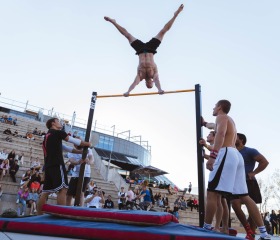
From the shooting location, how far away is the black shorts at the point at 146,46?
6992 millimetres

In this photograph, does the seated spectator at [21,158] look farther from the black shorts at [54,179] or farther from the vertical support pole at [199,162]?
the vertical support pole at [199,162]

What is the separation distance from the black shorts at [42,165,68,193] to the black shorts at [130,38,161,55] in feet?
11.5

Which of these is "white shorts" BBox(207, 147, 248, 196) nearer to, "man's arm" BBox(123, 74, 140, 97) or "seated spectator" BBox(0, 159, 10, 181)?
"man's arm" BBox(123, 74, 140, 97)

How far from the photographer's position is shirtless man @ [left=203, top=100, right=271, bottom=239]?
13.1ft

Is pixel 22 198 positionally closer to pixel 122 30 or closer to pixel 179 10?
pixel 122 30

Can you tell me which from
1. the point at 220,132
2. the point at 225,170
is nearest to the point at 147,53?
the point at 220,132

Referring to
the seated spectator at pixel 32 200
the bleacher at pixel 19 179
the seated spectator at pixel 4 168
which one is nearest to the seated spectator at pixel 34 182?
the seated spectator at pixel 32 200

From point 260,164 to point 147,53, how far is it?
11.5 ft

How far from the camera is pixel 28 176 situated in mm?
11680

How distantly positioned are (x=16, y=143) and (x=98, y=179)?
515 cm

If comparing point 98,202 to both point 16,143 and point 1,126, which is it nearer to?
point 16,143

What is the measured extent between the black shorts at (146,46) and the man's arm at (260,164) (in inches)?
134

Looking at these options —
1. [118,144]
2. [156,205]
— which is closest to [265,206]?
[118,144]

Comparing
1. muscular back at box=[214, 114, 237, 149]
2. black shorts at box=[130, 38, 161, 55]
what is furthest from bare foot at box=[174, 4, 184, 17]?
muscular back at box=[214, 114, 237, 149]
